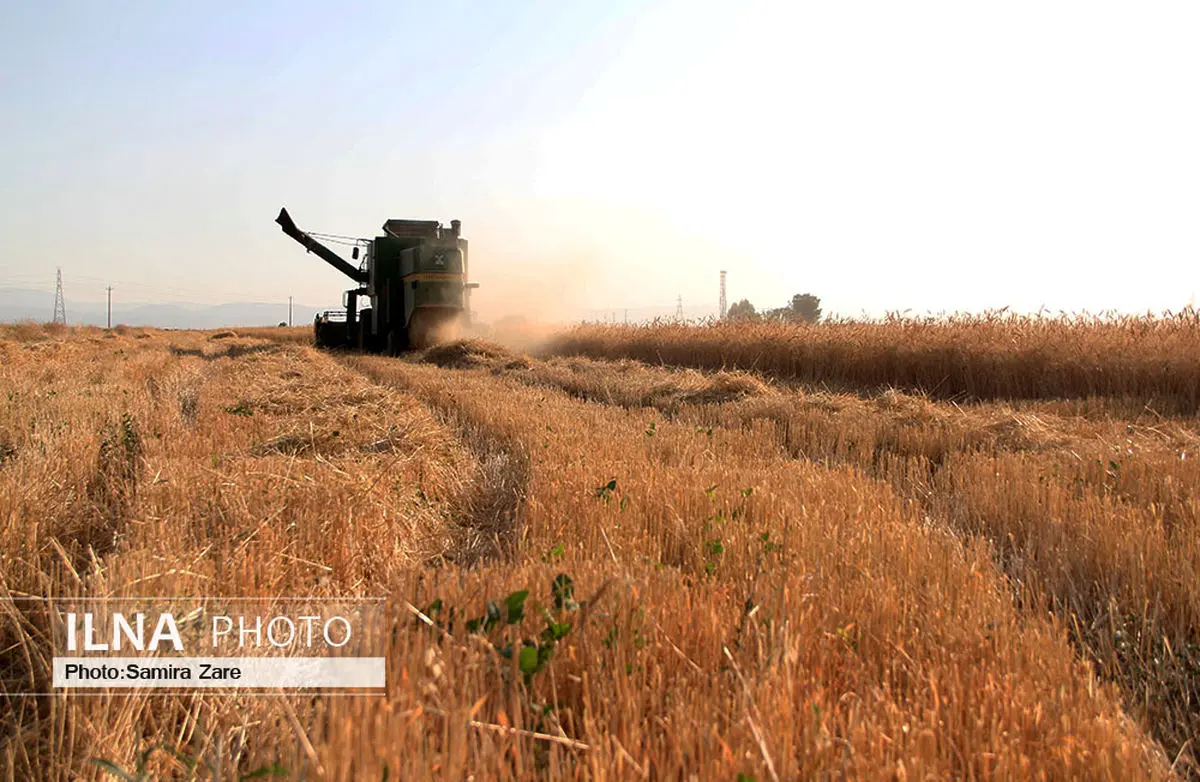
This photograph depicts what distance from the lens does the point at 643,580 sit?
2645 millimetres

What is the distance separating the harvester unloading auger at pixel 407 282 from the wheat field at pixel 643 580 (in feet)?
44.9

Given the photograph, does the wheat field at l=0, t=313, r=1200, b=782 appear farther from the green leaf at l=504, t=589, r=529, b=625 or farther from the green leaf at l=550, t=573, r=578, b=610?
the green leaf at l=504, t=589, r=529, b=625

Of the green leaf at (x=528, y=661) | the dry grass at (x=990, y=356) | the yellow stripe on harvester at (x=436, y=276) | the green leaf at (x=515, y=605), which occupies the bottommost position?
the green leaf at (x=528, y=661)

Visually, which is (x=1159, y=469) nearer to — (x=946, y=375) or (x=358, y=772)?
(x=358, y=772)

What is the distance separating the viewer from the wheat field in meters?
1.78

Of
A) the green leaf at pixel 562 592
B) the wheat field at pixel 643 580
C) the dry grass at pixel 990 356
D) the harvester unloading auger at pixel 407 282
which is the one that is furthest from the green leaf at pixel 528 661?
the harvester unloading auger at pixel 407 282

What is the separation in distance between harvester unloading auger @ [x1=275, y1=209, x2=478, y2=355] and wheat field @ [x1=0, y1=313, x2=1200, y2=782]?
13.7m

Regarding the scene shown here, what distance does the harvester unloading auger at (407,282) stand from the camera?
21016 millimetres

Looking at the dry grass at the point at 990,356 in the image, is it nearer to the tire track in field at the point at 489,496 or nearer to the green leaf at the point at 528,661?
the tire track in field at the point at 489,496

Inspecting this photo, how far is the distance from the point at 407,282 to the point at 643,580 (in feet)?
66.6

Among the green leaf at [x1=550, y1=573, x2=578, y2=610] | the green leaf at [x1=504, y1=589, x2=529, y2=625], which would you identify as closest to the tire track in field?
the green leaf at [x1=550, y1=573, x2=578, y2=610]

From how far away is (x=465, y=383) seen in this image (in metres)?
11.8

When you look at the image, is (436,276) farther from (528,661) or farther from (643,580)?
(528,661)

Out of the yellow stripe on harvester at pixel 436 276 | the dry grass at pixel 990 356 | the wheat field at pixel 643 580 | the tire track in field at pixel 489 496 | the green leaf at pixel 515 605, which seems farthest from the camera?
the yellow stripe on harvester at pixel 436 276
